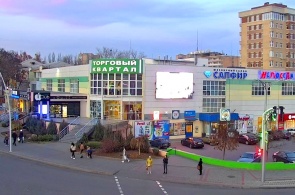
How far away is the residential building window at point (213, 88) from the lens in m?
53.9

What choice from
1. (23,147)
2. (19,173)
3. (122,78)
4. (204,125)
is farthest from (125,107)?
(19,173)

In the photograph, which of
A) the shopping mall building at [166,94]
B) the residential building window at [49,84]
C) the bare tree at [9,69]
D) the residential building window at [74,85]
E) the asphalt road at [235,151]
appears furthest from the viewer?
the bare tree at [9,69]

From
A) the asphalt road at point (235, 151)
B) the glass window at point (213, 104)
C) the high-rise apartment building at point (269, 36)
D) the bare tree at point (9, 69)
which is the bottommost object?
the asphalt road at point (235, 151)

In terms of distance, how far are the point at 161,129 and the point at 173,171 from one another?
2209 centimetres

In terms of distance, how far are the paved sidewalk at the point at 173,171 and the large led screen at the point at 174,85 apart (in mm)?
16809

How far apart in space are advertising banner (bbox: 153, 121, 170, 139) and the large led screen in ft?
11.0

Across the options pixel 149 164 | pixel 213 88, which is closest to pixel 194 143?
pixel 213 88

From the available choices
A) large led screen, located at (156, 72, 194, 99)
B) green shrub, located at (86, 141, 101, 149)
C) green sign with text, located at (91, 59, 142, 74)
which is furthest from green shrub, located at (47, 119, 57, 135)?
large led screen, located at (156, 72, 194, 99)

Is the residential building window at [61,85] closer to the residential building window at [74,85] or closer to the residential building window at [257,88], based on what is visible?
the residential building window at [74,85]

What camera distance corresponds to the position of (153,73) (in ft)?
163

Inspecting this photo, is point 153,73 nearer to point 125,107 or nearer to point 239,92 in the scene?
point 125,107

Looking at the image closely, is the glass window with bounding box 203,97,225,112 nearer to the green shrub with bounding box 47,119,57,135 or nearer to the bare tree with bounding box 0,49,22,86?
the green shrub with bounding box 47,119,57,135

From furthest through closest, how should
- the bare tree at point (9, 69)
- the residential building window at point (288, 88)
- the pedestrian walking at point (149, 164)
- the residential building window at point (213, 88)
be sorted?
the bare tree at point (9, 69)
the residential building window at point (288, 88)
the residential building window at point (213, 88)
the pedestrian walking at point (149, 164)

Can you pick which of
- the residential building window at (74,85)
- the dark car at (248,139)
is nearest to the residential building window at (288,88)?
the dark car at (248,139)
